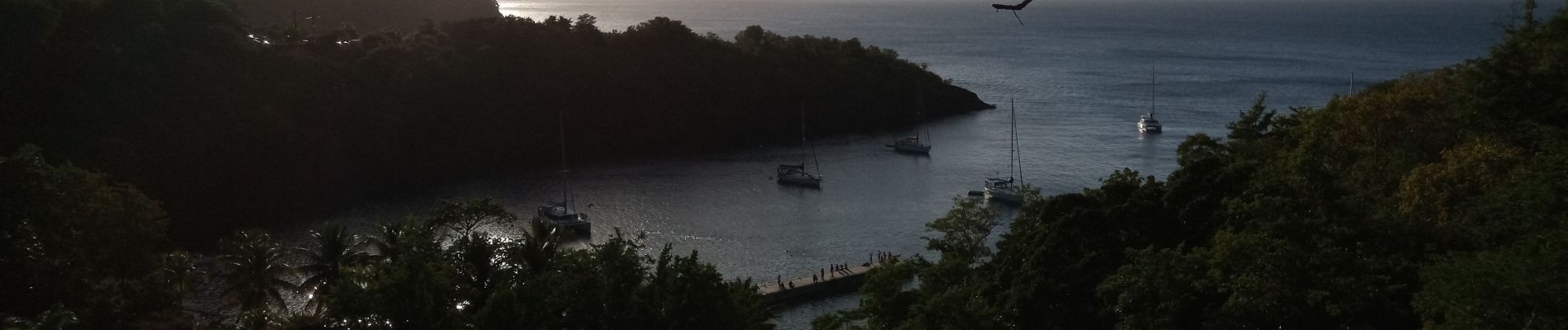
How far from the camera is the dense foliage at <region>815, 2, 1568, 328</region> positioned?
12.1 meters

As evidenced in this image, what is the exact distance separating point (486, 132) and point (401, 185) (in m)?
8.28

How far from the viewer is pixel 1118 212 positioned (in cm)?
1623

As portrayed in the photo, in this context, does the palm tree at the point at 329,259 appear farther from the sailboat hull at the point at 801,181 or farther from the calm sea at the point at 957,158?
the sailboat hull at the point at 801,181

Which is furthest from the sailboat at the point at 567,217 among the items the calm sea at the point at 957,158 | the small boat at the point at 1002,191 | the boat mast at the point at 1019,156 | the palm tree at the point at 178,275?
the boat mast at the point at 1019,156

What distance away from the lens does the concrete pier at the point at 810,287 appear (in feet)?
89.9

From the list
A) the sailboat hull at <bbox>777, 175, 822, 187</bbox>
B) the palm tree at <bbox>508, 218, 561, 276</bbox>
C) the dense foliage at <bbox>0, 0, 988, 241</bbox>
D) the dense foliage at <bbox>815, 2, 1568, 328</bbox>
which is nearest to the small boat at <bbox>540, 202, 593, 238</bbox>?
the dense foliage at <bbox>0, 0, 988, 241</bbox>

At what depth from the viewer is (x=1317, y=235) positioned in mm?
13352

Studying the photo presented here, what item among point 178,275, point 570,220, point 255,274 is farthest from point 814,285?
point 178,275

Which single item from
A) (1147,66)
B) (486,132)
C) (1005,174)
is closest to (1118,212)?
(1005,174)

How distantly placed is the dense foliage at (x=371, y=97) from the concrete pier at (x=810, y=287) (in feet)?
56.5

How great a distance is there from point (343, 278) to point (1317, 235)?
1176 centimetres

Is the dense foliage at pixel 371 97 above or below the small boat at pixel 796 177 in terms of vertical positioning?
above

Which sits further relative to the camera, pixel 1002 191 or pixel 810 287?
pixel 1002 191

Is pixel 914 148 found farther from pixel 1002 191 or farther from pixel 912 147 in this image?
pixel 1002 191
